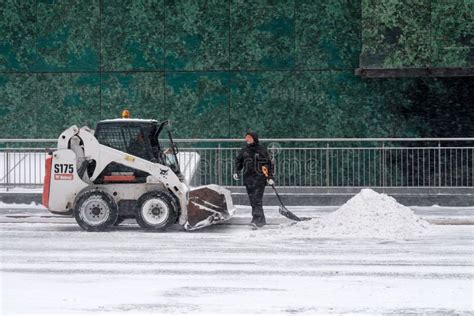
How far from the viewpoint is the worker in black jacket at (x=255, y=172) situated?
17641mm

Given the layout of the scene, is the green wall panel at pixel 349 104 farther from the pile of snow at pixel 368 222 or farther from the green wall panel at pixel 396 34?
the pile of snow at pixel 368 222

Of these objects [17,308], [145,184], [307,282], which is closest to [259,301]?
[307,282]

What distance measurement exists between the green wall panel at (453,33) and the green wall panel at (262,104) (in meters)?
4.16

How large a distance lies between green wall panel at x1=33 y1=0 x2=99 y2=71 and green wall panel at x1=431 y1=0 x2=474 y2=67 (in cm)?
933

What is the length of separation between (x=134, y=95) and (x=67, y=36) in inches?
99.1

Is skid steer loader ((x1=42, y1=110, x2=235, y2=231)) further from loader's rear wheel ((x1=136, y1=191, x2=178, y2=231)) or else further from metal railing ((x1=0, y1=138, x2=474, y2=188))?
metal railing ((x1=0, y1=138, x2=474, y2=188))

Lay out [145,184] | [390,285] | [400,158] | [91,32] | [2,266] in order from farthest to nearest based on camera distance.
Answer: [91,32]
[400,158]
[145,184]
[2,266]
[390,285]

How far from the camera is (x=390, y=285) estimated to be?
10.8m

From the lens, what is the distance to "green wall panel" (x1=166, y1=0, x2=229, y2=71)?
2697 cm

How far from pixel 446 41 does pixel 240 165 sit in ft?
30.9

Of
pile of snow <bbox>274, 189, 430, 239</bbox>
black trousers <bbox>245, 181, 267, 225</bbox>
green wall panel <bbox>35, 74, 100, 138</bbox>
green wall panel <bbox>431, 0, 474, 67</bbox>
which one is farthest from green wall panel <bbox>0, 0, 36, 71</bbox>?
pile of snow <bbox>274, 189, 430, 239</bbox>

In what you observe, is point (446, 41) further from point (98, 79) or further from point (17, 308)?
point (17, 308)

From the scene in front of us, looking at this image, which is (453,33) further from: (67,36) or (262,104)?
(67,36)

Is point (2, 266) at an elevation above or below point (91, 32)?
below
